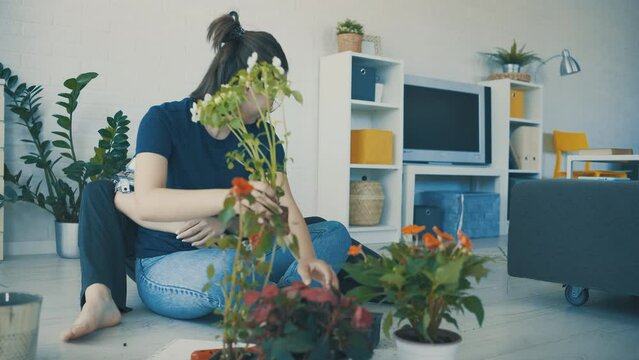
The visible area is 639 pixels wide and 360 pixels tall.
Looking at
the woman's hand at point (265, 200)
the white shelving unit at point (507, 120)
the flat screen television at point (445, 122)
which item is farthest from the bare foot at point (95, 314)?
the white shelving unit at point (507, 120)

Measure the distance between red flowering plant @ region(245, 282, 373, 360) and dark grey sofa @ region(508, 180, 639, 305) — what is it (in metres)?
1.47

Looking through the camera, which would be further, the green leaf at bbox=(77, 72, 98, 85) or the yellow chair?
the yellow chair

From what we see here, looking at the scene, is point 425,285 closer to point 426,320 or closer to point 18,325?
point 426,320

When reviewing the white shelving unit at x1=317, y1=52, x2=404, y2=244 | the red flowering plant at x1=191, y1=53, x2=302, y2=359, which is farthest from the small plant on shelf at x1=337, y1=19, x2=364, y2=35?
the red flowering plant at x1=191, y1=53, x2=302, y2=359

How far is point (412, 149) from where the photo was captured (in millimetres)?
4770

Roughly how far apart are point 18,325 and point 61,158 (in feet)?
8.25

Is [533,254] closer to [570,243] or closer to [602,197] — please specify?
[570,243]

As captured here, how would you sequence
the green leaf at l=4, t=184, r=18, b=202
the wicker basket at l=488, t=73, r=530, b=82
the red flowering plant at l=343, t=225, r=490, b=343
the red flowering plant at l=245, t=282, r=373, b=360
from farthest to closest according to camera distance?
the wicker basket at l=488, t=73, r=530, b=82
the green leaf at l=4, t=184, r=18, b=202
the red flowering plant at l=343, t=225, r=490, b=343
the red flowering plant at l=245, t=282, r=373, b=360

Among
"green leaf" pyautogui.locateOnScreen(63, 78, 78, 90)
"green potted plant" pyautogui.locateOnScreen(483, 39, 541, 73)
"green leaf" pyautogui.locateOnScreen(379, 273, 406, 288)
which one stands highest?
"green potted plant" pyautogui.locateOnScreen(483, 39, 541, 73)

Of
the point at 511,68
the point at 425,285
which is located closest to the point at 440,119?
the point at 511,68

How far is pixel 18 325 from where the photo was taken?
1.15m

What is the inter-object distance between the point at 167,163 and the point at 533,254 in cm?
136

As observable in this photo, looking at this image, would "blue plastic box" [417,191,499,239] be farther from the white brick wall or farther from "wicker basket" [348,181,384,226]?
the white brick wall

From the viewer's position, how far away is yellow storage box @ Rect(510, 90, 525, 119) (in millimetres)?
5266
